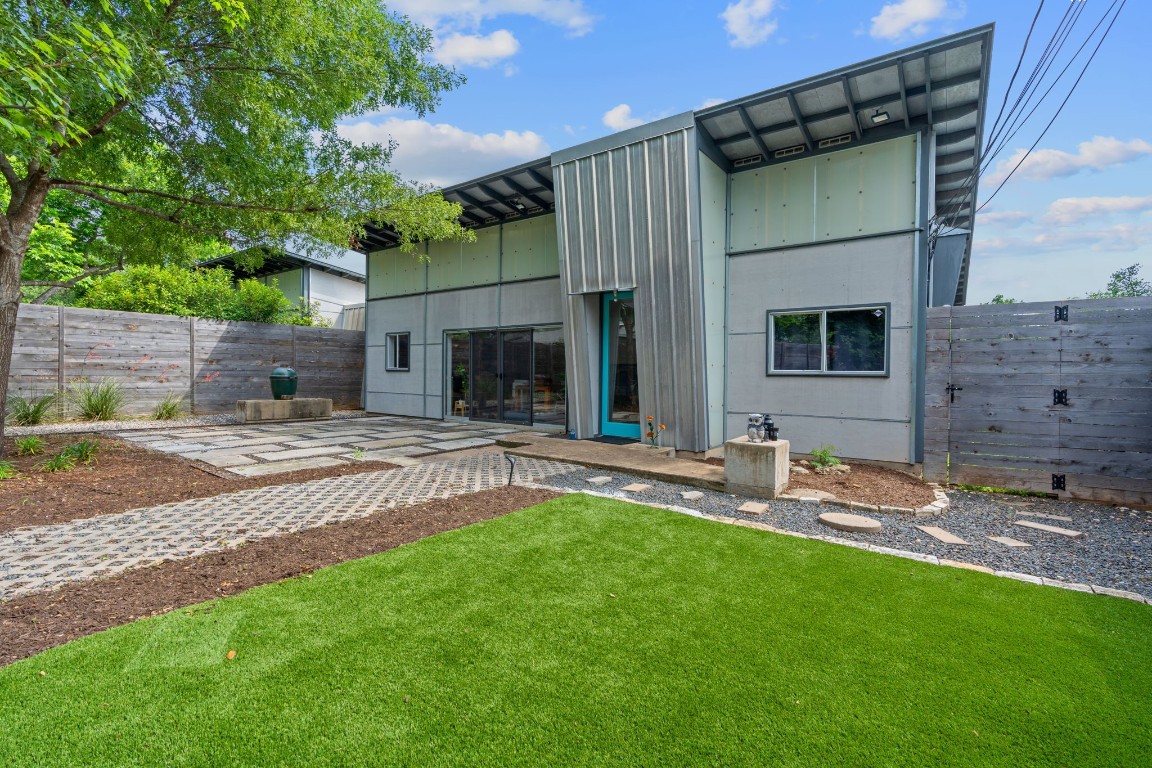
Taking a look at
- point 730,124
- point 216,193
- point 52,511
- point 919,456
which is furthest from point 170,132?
point 919,456

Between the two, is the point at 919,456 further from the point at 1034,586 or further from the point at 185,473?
the point at 185,473

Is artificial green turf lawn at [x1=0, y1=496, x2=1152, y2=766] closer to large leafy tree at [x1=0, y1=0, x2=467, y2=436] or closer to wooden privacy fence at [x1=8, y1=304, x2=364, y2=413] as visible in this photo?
large leafy tree at [x1=0, y1=0, x2=467, y2=436]

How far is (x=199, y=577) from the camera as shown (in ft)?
10.1

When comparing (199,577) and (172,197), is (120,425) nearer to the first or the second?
(172,197)

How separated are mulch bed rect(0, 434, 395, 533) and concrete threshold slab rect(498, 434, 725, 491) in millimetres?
2126

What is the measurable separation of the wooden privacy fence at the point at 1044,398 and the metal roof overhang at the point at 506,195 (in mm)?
6453

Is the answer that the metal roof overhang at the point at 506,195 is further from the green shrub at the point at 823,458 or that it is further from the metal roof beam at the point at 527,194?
the green shrub at the point at 823,458

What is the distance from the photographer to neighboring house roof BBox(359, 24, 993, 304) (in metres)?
5.64

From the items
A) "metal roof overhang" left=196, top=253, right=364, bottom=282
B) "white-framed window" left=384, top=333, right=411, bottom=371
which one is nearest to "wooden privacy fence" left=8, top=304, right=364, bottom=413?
"white-framed window" left=384, top=333, right=411, bottom=371

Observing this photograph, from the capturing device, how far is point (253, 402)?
10883 mm

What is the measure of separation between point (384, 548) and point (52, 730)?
6.17ft

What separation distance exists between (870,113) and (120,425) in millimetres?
13659

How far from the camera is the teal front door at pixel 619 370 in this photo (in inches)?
333

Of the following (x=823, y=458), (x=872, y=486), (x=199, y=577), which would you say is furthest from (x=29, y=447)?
(x=872, y=486)
